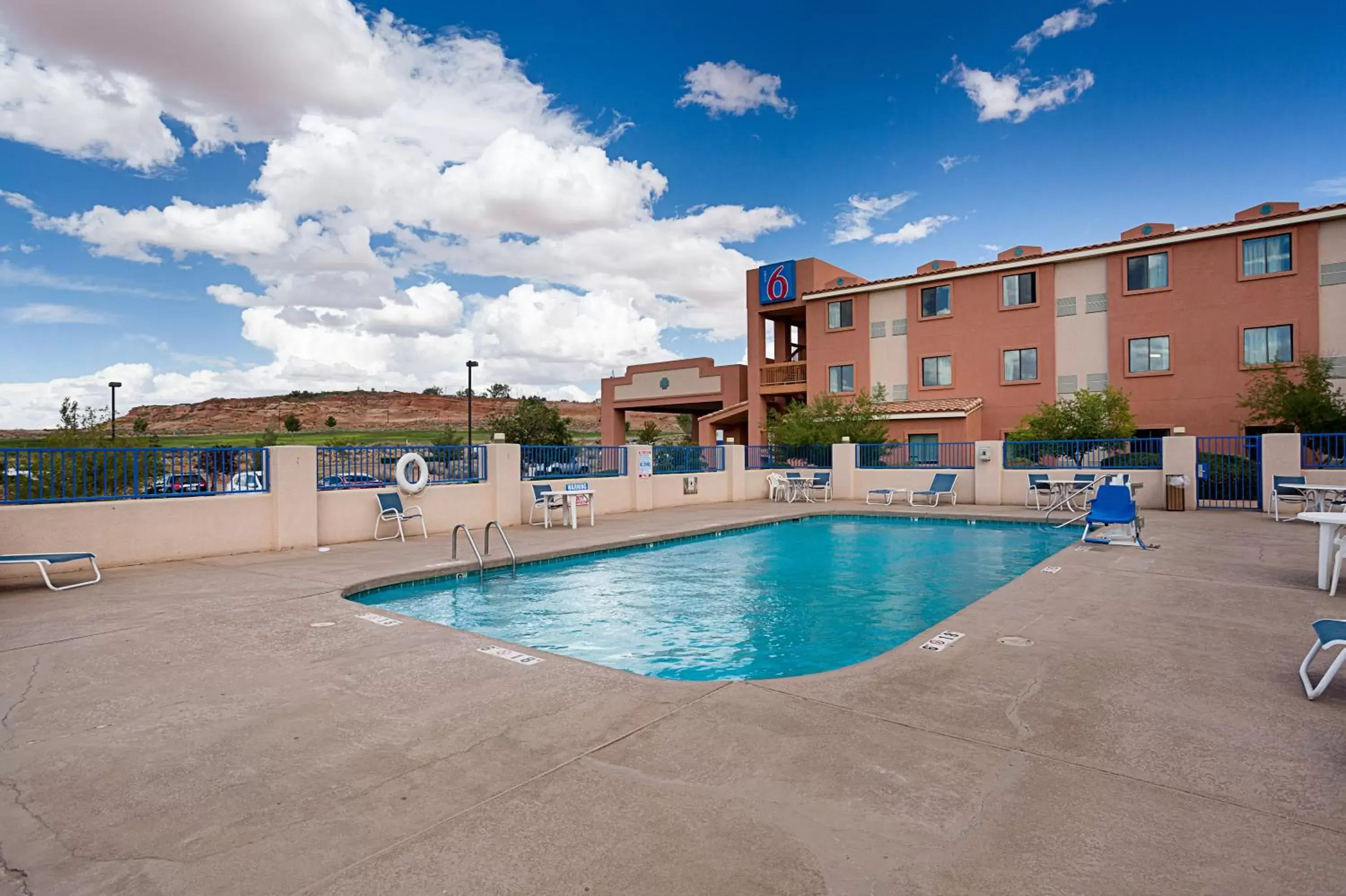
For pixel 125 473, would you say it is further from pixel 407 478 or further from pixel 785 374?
pixel 785 374

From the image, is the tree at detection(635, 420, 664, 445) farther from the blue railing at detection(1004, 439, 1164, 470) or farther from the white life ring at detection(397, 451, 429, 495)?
the white life ring at detection(397, 451, 429, 495)

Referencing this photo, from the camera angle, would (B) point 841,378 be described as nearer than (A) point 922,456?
No

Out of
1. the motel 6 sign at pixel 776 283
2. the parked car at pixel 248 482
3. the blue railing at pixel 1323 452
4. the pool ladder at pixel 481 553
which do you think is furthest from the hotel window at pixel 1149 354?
the parked car at pixel 248 482

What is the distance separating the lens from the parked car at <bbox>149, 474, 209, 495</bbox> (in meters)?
9.89

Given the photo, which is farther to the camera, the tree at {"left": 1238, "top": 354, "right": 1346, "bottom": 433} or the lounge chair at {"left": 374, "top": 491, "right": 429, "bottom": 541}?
the tree at {"left": 1238, "top": 354, "right": 1346, "bottom": 433}

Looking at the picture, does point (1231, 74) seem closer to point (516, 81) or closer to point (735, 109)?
point (735, 109)

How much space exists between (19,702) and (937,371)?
30.3 meters

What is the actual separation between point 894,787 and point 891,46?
978 inches

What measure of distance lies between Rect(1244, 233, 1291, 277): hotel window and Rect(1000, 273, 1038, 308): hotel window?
21.1ft

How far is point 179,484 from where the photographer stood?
1008cm

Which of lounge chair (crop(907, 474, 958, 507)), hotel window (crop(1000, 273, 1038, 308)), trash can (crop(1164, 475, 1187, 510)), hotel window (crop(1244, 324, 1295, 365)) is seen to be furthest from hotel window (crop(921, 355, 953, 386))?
trash can (crop(1164, 475, 1187, 510))

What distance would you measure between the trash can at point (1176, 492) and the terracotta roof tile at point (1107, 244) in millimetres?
12351

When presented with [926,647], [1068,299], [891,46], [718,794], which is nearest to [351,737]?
[718,794]

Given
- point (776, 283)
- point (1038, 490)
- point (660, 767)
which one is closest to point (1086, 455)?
point (1038, 490)
